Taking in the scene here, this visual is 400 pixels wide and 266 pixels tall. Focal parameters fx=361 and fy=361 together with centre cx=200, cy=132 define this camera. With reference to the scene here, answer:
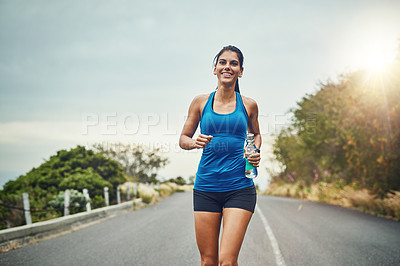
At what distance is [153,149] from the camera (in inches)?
1244

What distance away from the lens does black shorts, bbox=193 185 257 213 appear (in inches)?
120

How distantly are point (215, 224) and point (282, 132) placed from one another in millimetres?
36741

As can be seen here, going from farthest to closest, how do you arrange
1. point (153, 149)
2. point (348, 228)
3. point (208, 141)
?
point (153, 149)
point (348, 228)
point (208, 141)

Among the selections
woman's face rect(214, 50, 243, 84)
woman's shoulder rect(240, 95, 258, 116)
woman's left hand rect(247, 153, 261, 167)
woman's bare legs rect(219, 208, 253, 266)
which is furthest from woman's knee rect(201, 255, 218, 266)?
woman's face rect(214, 50, 243, 84)

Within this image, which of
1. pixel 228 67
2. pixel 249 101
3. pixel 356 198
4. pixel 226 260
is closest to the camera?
pixel 226 260

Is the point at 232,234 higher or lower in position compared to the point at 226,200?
lower

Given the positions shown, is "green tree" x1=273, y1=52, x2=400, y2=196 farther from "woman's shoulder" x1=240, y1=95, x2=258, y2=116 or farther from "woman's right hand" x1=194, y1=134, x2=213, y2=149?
"woman's right hand" x1=194, y1=134, x2=213, y2=149

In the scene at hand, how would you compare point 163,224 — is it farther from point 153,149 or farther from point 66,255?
point 153,149

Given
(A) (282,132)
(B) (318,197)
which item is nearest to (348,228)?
(B) (318,197)

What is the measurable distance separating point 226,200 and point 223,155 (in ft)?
1.27

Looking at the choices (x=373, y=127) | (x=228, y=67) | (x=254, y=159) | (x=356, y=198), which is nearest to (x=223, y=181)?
(x=254, y=159)

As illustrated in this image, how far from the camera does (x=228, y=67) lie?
132 inches

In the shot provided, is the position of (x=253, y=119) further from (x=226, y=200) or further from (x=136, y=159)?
(x=136, y=159)

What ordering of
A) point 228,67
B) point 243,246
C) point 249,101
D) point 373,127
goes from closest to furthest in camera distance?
point 228,67
point 249,101
point 243,246
point 373,127
